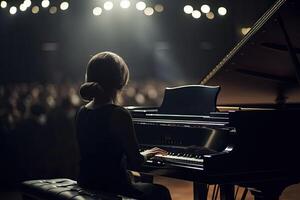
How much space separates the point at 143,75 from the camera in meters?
6.20

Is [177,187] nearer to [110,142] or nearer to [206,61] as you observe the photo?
[206,61]

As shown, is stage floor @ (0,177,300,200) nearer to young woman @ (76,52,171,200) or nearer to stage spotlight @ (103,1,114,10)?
stage spotlight @ (103,1,114,10)

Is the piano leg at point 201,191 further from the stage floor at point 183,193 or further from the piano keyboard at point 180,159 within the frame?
the stage floor at point 183,193

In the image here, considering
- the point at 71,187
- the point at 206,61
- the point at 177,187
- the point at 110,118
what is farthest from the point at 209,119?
the point at 206,61

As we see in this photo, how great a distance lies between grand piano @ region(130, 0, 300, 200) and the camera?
2592 mm

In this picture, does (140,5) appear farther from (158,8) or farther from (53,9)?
(53,9)

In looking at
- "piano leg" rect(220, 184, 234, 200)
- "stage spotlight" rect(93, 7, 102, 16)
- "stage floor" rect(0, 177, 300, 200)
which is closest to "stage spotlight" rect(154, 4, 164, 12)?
"stage spotlight" rect(93, 7, 102, 16)

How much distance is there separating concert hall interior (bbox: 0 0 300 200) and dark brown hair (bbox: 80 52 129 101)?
0.05 m

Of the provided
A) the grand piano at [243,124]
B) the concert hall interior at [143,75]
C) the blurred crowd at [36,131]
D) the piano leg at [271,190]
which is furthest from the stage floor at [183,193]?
the piano leg at [271,190]

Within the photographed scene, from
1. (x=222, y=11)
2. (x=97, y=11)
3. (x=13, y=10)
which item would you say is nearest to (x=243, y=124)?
(x=97, y=11)

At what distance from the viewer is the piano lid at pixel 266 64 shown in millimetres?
2900

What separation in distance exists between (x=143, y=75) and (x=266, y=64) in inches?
113

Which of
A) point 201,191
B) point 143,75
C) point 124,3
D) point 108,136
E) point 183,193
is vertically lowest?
point 183,193

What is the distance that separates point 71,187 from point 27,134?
2.90 meters
